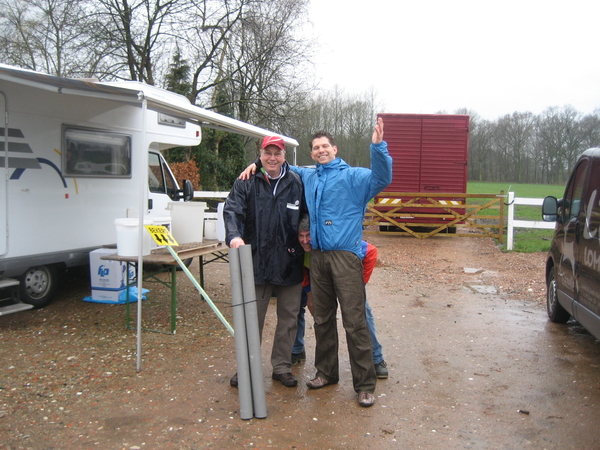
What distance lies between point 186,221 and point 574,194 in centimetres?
400

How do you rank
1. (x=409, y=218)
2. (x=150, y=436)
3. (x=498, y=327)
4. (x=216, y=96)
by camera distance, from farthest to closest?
(x=216, y=96)
(x=409, y=218)
(x=498, y=327)
(x=150, y=436)

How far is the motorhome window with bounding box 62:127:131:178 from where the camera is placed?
6.38 metres

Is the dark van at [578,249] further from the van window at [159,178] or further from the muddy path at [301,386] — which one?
the van window at [159,178]

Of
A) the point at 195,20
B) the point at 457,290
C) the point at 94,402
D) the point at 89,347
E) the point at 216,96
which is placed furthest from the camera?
the point at 216,96

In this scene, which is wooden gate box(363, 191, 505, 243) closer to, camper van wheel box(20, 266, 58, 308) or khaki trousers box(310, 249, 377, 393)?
camper van wheel box(20, 266, 58, 308)

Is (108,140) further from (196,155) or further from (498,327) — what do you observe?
(196,155)

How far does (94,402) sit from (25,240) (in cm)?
281

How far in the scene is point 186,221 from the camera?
19.2 feet

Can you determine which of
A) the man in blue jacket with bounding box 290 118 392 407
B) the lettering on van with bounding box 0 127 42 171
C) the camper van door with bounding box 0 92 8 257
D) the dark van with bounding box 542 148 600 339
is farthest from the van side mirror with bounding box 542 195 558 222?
the camper van door with bounding box 0 92 8 257

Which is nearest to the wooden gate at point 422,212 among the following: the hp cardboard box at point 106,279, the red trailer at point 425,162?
the red trailer at point 425,162

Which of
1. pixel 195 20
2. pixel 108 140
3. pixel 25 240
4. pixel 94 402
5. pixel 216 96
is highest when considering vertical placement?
pixel 195 20

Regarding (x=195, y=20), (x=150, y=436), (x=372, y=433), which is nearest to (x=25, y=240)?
(x=150, y=436)

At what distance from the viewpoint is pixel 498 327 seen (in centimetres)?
584

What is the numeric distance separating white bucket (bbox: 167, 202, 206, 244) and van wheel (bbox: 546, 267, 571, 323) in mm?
3918
